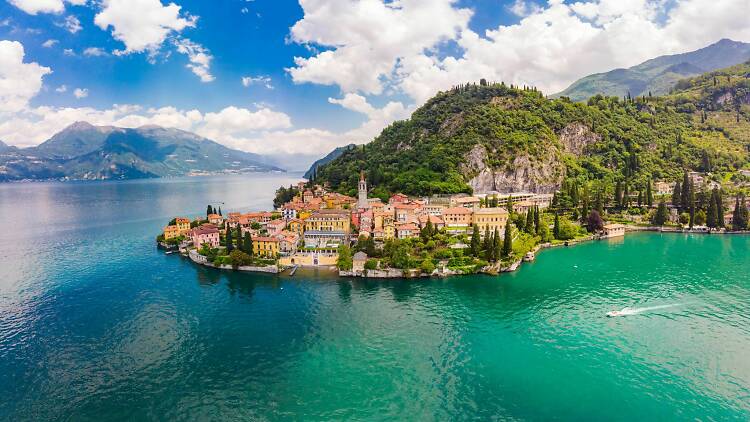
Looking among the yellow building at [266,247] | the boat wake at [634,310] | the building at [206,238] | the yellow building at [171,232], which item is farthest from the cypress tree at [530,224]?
the yellow building at [171,232]

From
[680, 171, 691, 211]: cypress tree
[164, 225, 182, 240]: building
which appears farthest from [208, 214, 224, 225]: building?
[680, 171, 691, 211]: cypress tree

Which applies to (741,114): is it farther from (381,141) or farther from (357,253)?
(357,253)

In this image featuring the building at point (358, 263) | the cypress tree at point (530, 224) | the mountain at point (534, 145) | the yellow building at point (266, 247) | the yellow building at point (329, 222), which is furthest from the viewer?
the mountain at point (534, 145)

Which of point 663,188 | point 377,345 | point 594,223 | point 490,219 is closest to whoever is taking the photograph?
point 377,345

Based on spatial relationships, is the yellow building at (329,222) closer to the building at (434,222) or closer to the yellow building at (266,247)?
the yellow building at (266,247)

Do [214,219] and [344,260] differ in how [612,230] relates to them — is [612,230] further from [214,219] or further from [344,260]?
[214,219]

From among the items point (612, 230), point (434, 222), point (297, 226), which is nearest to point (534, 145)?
point (612, 230)

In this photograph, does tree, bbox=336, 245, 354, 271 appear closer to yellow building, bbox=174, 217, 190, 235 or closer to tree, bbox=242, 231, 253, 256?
tree, bbox=242, 231, 253, 256
